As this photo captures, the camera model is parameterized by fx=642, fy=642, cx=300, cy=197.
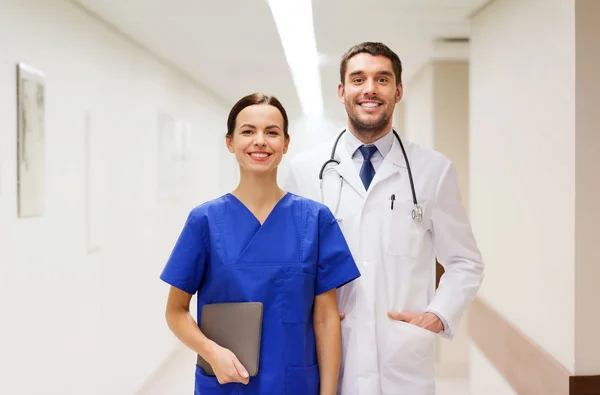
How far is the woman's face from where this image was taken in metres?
1.46

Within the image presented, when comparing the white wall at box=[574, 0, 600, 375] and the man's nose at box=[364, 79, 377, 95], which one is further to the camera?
the white wall at box=[574, 0, 600, 375]

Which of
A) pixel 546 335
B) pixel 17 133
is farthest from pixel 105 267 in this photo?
pixel 546 335

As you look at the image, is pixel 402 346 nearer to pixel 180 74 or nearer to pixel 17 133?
pixel 17 133

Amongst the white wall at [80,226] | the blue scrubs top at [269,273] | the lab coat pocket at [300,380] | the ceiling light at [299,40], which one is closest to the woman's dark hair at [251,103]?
the blue scrubs top at [269,273]

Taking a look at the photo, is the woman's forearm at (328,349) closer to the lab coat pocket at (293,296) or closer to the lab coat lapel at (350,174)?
the lab coat pocket at (293,296)

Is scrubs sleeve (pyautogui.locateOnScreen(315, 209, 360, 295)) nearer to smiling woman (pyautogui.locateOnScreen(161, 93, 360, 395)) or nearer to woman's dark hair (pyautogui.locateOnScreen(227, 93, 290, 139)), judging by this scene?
smiling woman (pyautogui.locateOnScreen(161, 93, 360, 395))

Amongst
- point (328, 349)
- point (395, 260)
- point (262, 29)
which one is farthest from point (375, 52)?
point (262, 29)

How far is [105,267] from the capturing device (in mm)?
3758

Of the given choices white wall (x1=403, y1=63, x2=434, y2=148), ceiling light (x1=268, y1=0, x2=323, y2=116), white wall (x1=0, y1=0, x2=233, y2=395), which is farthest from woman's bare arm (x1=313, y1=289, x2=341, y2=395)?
white wall (x1=403, y1=63, x2=434, y2=148)

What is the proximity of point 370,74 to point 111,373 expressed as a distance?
288 cm

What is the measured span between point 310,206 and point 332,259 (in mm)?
136

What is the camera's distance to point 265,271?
1428mm

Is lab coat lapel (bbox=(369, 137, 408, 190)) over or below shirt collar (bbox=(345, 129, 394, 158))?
below

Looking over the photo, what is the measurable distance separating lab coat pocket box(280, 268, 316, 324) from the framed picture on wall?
1.60 meters
